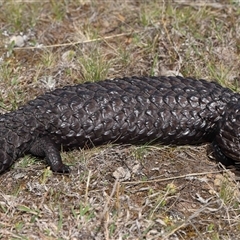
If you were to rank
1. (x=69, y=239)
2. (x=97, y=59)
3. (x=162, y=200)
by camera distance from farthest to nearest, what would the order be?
(x=97, y=59)
(x=162, y=200)
(x=69, y=239)

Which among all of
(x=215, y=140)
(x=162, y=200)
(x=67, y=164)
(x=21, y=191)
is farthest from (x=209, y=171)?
(x=21, y=191)

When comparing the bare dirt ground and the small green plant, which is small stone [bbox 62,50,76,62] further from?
the small green plant

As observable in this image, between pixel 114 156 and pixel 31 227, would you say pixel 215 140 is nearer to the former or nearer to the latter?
pixel 114 156

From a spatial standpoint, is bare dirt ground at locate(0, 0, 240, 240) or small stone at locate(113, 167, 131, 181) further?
small stone at locate(113, 167, 131, 181)

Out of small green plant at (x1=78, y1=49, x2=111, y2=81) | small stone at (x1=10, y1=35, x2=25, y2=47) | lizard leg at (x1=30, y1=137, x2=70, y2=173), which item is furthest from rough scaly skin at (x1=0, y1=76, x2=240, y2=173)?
small stone at (x1=10, y1=35, x2=25, y2=47)

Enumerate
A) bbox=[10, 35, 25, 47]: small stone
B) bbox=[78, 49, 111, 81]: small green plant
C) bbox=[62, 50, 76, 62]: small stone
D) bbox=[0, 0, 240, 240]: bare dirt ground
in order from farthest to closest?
bbox=[10, 35, 25, 47]: small stone, bbox=[62, 50, 76, 62]: small stone, bbox=[78, 49, 111, 81]: small green plant, bbox=[0, 0, 240, 240]: bare dirt ground
